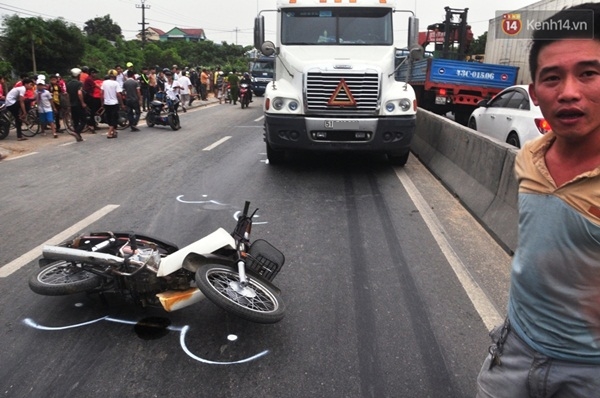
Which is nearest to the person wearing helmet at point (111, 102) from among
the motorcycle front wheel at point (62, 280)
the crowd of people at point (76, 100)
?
the crowd of people at point (76, 100)

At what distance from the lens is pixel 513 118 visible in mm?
8023

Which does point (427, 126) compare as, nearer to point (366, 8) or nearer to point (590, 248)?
point (366, 8)

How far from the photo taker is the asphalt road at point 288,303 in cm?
270

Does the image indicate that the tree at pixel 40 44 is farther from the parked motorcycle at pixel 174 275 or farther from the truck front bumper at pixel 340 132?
the parked motorcycle at pixel 174 275

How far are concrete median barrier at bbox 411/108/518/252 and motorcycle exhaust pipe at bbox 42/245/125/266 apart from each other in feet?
11.4

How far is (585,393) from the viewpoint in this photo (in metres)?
1.30

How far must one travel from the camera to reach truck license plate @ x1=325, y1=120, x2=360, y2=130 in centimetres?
738

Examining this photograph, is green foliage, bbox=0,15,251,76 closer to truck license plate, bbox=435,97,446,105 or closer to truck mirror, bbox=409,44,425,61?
truck license plate, bbox=435,97,446,105

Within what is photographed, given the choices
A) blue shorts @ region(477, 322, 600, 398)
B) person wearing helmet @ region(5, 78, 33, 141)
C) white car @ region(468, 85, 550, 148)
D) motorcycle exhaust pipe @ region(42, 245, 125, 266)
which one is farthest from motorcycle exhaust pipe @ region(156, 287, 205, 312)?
person wearing helmet @ region(5, 78, 33, 141)

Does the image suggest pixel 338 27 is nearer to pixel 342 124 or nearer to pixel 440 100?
pixel 342 124

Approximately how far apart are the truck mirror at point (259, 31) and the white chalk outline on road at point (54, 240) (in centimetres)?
402

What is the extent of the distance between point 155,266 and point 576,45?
282 cm

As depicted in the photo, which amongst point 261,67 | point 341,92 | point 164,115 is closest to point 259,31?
point 341,92

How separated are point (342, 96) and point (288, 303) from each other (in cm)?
457
